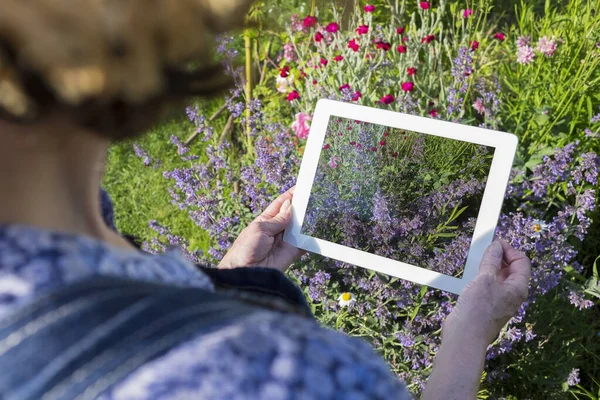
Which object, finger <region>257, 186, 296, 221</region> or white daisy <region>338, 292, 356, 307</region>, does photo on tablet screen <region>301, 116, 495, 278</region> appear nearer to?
finger <region>257, 186, 296, 221</region>

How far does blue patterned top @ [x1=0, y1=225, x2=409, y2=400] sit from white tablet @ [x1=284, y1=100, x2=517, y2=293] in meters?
0.76

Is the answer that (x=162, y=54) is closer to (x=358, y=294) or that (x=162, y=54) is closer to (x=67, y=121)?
(x=67, y=121)

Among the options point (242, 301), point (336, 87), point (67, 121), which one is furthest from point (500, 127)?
point (67, 121)

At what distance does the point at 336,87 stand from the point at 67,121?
1747 mm

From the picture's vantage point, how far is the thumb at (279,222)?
1.31 m

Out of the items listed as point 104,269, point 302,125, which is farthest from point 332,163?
point 104,269

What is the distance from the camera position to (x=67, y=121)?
48 cm

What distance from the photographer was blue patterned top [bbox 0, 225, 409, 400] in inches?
17.5

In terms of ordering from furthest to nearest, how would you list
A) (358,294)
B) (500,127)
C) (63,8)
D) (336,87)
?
(336,87) < (500,127) < (358,294) < (63,8)

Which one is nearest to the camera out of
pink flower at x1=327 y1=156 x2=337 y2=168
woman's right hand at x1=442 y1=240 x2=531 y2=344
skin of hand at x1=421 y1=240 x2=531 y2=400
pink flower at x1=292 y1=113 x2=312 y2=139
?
skin of hand at x1=421 y1=240 x2=531 y2=400

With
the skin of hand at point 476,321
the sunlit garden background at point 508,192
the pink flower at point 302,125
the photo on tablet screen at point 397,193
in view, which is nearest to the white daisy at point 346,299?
the sunlit garden background at point 508,192

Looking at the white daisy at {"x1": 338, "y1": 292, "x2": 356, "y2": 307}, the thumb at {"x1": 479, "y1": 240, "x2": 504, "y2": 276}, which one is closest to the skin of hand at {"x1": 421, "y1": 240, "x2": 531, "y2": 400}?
the thumb at {"x1": 479, "y1": 240, "x2": 504, "y2": 276}

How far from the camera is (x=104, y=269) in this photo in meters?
0.49

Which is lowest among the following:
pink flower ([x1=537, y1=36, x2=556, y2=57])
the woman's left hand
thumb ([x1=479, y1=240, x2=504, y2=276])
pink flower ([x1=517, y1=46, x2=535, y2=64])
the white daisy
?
the white daisy
